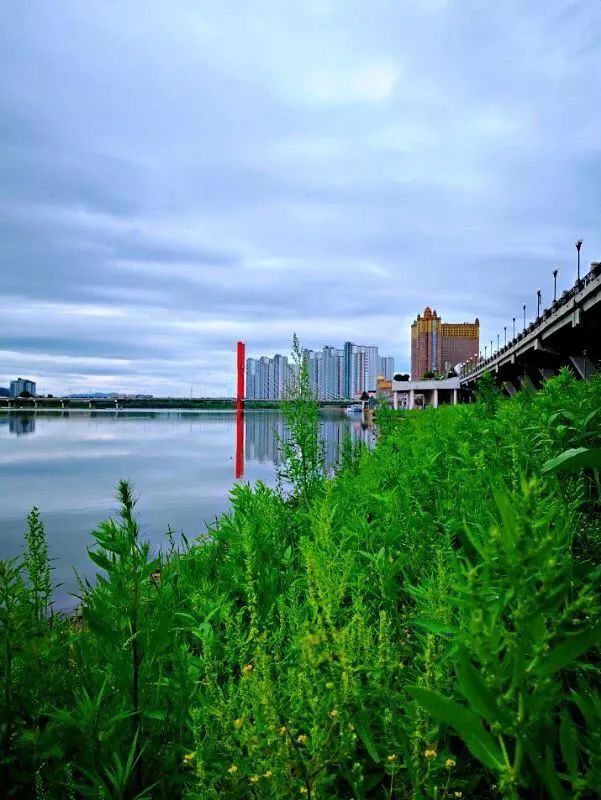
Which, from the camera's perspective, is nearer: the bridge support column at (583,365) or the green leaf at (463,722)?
the green leaf at (463,722)

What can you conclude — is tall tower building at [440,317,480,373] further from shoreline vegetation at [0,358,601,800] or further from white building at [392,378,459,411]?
shoreline vegetation at [0,358,601,800]

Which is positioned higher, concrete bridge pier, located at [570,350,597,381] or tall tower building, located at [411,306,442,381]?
tall tower building, located at [411,306,442,381]

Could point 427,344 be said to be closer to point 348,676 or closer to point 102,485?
point 102,485

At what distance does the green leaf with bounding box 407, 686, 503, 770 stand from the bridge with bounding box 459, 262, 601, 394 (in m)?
20.6

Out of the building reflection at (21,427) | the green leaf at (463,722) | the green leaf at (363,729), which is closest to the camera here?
the green leaf at (463,722)

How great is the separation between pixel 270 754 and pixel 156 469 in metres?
26.6

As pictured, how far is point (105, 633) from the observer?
7.78 ft

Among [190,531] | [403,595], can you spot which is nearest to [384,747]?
[403,595]

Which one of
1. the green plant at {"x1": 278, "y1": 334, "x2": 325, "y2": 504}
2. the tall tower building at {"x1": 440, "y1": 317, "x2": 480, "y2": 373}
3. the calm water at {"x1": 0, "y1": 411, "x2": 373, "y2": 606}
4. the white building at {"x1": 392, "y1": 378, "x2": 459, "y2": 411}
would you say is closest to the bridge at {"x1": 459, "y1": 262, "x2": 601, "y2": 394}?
the calm water at {"x1": 0, "y1": 411, "x2": 373, "y2": 606}

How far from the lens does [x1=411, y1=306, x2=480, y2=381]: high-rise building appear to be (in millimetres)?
186375

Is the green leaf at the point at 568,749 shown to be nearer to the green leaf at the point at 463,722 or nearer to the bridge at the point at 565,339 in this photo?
the green leaf at the point at 463,722

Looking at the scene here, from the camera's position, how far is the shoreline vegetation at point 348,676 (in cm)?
110

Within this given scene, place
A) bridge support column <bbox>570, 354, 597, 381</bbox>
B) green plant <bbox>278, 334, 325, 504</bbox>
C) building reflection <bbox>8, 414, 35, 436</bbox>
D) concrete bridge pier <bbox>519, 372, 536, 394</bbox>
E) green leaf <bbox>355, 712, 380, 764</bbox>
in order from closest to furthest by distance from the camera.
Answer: green leaf <bbox>355, 712, 380, 764</bbox> → green plant <bbox>278, 334, 325, 504</bbox> → concrete bridge pier <bbox>519, 372, 536, 394</bbox> → bridge support column <bbox>570, 354, 597, 381</bbox> → building reflection <bbox>8, 414, 35, 436</bbox>

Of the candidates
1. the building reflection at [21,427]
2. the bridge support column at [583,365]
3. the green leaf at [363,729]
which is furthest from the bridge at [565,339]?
the building reflection at [21,427]
